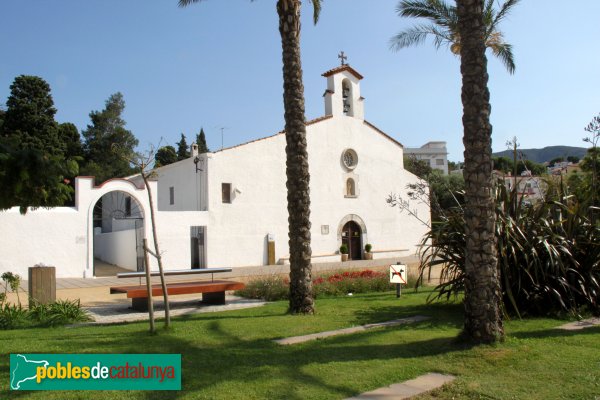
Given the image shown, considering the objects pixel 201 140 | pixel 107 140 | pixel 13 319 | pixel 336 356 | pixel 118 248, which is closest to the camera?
pixel 336 356

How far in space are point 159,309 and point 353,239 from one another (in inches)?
807

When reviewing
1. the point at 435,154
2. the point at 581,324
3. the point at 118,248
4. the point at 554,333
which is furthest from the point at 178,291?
the point at 435,154

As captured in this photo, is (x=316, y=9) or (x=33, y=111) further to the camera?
(x=33, y=111)

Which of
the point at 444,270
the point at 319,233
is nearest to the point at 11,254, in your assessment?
the point at 319,233

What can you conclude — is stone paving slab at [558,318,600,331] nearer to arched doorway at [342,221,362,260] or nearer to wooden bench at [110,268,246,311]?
wooden bench at [110,268,246,311]

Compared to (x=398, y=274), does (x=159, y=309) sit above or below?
below

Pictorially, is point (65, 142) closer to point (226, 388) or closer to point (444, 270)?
point (444, 270)

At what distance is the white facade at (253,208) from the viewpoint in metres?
22.0

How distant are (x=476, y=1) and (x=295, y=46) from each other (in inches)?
165

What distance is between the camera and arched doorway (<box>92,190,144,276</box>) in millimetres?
25328

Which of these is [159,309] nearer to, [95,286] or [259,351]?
[259,351]

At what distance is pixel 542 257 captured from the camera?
8.88 metres

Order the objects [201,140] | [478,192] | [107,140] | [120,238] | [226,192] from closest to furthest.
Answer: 1. [478,192]
2. [226,192]
3. [120,238]
4. [107,140]
5. [201,140]

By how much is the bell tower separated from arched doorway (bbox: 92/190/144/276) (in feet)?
41.2
